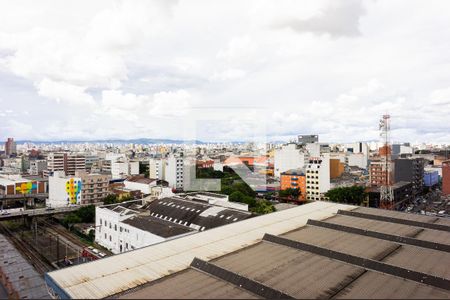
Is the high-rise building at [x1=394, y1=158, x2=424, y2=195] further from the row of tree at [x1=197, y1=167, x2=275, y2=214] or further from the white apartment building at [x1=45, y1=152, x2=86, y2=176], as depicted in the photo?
the white apartment building at [x1=45, y1=152, x2=86, y2=176]

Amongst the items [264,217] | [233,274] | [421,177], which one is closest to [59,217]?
Result: [264,217]

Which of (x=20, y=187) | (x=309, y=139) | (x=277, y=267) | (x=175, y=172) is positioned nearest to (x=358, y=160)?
(x=309, y=139)

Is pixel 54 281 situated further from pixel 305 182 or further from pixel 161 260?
pixel 305 182

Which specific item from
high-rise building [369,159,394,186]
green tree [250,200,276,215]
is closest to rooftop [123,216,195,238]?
green tree [250,200,276,215]

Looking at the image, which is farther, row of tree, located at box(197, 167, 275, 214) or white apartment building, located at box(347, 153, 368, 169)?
white apartment building, located at box(347, 153, 368, 169)

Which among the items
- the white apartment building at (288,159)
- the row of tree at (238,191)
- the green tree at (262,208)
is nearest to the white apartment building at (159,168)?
the row of tree at (238,191)
